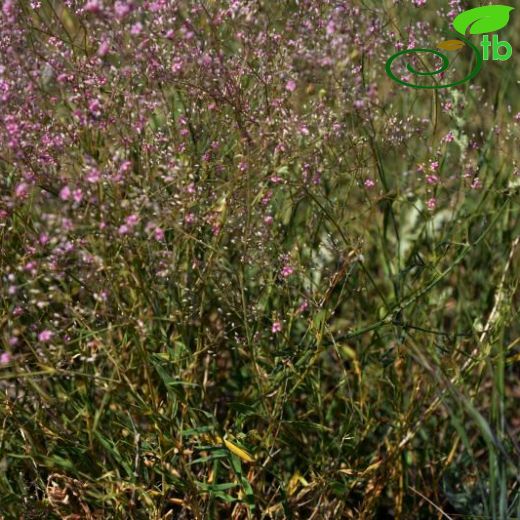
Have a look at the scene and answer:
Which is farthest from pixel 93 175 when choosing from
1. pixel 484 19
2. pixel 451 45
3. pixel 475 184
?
pixel 484 19

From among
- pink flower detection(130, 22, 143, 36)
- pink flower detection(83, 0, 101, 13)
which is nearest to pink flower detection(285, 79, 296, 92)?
pink flower detection(130, 22, 143, 36)

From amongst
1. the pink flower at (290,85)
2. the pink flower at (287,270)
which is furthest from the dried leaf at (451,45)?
the pink flower at (287,270)

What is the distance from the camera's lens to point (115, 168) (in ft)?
6.24

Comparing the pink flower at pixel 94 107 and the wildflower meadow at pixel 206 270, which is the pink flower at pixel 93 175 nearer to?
the wildflower meadow at pixel 206 270

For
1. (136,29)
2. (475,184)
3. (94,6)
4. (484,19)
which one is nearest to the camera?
(94,6)

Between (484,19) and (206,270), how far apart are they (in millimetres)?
1333

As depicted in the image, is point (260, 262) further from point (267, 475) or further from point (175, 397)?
point (267, 475)

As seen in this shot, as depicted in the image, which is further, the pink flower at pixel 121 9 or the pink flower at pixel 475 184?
the pink flower at pixel 475 184

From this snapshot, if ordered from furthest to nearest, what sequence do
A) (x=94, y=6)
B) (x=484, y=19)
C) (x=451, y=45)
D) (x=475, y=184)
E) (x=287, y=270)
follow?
(x=484, y=19)
(x=451, y=45)
(x=475, y=184)
(x=287, y=270)
(x=94, y=6)

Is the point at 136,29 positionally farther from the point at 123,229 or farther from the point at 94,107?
the point at 123,229

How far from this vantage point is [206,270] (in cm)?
204

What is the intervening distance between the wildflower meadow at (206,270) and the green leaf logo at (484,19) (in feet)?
0.75

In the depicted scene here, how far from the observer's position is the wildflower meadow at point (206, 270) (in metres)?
1.91

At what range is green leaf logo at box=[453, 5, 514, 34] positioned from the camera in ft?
8.84
